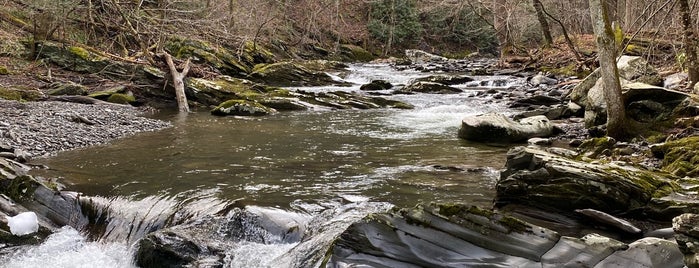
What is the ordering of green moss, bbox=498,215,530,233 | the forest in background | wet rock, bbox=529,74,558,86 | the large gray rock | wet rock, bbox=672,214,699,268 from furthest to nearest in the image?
1. wet rock, bbox=529,74,558,86
2. the forest in background
3. the large gray rock
4. green moss, bbox=498,215,530,233
5. wet rock, bbox=672,214,699,268

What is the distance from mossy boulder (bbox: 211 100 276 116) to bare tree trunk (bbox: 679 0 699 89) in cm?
1020

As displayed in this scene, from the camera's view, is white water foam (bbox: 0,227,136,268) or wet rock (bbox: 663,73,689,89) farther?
wet rock (bbox: 663,73,689,89)

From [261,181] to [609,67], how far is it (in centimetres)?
539

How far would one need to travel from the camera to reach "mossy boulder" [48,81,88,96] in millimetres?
14189

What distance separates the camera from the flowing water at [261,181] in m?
5.29

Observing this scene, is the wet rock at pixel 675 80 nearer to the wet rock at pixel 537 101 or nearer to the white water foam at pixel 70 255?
the wet rock at pixel 537 101

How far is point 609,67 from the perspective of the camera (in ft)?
26.0

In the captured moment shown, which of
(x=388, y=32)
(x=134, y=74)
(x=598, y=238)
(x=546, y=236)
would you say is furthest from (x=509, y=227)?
(x=388, y=32)

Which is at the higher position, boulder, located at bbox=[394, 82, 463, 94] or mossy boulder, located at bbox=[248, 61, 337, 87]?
mossy boulder, located at bbox=[248, 61, 337, 87]

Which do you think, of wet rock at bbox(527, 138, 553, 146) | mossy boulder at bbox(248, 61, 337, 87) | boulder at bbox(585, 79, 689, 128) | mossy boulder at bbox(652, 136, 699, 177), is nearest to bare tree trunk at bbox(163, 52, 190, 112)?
mossy boulder at bbox(248, 61, 337, 87)

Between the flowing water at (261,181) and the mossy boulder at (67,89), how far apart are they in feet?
14.9

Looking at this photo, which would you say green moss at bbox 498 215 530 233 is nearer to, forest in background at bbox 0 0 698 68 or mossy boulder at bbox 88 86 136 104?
forest in background at bbox 0 0 698 68

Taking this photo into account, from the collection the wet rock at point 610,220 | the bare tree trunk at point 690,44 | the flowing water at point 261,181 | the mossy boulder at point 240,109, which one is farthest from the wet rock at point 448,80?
the wet rock at point 610,220

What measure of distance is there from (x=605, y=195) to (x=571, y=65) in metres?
17.9
